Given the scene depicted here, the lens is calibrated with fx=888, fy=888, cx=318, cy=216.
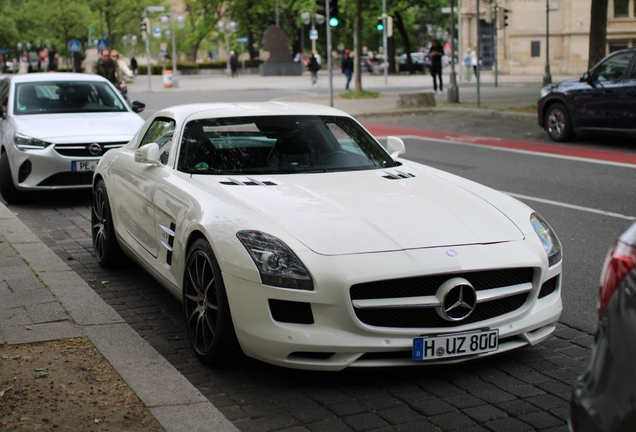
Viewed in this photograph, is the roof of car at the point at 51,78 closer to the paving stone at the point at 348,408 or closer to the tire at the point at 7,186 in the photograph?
→ the tire at the point at 7,186

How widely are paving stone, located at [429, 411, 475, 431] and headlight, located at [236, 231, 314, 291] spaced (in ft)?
2.71

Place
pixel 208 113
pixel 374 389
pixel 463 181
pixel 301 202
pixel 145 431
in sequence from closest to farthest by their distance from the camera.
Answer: pixel 145 431
pixel 374 389
pixel 301 202
pixel 463 181
pixel 208 113

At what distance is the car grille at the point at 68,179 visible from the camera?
10.2 metres

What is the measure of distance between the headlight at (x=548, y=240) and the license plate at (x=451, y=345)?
2.13ft

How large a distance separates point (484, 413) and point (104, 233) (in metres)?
3.90

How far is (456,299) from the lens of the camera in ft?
13.9

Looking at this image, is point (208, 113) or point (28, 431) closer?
point (28, 431)

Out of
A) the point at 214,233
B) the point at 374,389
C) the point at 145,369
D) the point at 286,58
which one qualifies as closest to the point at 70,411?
the point at 145,369

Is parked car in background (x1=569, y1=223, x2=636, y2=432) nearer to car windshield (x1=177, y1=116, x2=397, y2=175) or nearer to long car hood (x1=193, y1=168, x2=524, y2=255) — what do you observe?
long car hood (x1=193, y1=168, x2=524, y2=255)

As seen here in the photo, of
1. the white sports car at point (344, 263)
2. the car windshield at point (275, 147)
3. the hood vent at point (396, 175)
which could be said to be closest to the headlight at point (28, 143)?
the car windshield at point (275, 147)

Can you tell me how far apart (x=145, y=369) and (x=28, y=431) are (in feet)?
2.77

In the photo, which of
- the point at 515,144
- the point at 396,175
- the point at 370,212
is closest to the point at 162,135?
the point at 396,175

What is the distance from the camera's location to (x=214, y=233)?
4605 millimetres

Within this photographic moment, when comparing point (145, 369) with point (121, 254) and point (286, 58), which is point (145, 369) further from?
point (286, 58)
